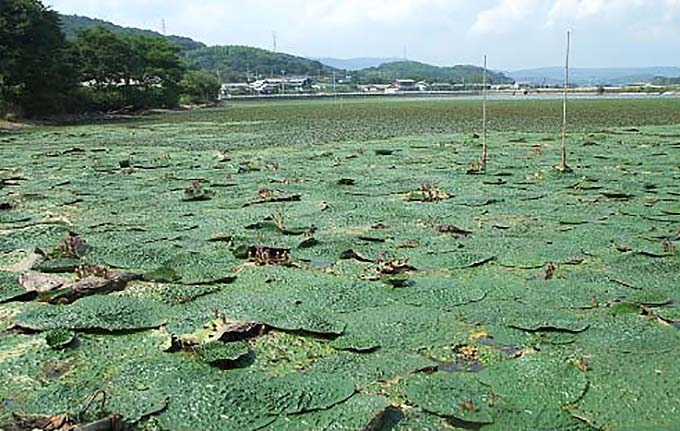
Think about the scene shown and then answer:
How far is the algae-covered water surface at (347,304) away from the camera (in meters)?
2.80

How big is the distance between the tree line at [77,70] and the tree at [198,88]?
7 centimetres

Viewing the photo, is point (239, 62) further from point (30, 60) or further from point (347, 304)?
point (347, 304)

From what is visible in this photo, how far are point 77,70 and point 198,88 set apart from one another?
18969 millimetres

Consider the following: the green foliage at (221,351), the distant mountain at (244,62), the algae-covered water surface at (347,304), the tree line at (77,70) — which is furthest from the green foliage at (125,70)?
the distant mountain at (244,62)

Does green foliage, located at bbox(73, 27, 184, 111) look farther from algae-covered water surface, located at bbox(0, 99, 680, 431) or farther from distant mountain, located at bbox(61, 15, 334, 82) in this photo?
distant mountain, located at bbox(61, 15, 334, 82)

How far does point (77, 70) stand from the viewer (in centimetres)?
3027

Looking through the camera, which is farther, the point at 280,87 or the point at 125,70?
the point at 280,87

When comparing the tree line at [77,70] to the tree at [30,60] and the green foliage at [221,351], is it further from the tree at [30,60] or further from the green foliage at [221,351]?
the green foliage at [221,351]

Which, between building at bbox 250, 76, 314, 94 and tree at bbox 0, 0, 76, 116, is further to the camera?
building at bbox 250, 76, 314, 94

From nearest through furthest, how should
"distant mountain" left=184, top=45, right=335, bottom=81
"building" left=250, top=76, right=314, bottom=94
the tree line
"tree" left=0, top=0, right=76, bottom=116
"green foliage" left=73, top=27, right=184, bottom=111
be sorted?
"tree" left=0, top=0, right=76, bottom=116, the tree line, "green foliage" left=73, top=27, right=184, bottom=111, "building" left=250, top=76, right=314, bottom=94, "distant mountain" left=184, top=45, right=335, bottom=81

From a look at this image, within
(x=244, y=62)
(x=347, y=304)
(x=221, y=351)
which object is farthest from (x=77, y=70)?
(x=244, y=62)

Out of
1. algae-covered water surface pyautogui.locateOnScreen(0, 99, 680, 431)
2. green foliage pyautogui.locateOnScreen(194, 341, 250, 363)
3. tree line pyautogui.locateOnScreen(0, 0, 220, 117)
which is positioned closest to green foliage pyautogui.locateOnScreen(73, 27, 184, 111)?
tree line pyautogui.locateOnScreen(0, 0, 220, 117)

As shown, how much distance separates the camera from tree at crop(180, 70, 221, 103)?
47.1 metres

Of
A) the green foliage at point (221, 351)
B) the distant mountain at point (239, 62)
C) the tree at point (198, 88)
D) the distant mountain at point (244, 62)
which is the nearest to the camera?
the green foliage at point (221, 351)
